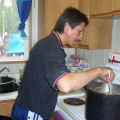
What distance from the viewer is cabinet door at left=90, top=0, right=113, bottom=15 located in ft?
5.08

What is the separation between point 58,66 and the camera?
3.33ft

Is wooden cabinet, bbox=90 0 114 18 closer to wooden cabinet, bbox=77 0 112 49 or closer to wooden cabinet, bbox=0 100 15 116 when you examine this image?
wooden cabinet, bbox=77 0 112 49

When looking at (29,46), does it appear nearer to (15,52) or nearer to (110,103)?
(15,52)

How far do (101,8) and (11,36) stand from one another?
1349 millimetres

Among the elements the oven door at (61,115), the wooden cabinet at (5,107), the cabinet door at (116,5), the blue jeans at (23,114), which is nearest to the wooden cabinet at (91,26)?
the cabinet door at (116,5)

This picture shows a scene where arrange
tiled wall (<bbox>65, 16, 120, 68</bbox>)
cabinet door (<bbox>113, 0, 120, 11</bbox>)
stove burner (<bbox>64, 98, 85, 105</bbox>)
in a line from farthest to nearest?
tiled wall (<bbox>65, 16, 120, 68</bbox>), stove burner (<bbox>64, 98, 85, 105</bbox>), cabinet door (<bbox>113, 0, 120, 11</bbox>)

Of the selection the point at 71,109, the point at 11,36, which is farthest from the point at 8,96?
the point at 11,36

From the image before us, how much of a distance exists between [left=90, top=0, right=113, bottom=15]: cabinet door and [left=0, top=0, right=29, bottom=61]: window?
1.07m

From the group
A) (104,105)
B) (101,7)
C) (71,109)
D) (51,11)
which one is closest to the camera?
(104,105)

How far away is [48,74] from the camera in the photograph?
1029mm

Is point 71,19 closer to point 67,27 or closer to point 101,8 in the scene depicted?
point 67,27

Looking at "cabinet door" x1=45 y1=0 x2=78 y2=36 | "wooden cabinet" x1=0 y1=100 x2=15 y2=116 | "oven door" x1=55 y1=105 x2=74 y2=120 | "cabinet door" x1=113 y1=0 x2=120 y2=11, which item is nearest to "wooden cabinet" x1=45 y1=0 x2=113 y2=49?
"cabinet door" x1=45 y1=0 x2=78 y2=36

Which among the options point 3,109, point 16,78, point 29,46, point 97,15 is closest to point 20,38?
point 29,46

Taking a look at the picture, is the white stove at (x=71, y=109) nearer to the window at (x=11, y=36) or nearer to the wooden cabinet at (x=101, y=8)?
the wooden cabinet at (x=101, y=8)
